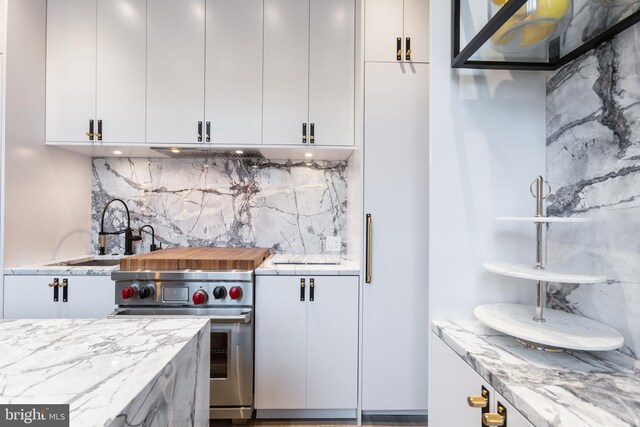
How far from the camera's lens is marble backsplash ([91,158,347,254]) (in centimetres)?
235

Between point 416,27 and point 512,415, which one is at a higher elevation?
point 416,27

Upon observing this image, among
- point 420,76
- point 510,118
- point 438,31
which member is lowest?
point 510,118

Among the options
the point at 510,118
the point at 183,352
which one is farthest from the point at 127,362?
the point at 510,118

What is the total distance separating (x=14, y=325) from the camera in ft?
2.88

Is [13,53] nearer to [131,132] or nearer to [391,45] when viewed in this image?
[131,132]

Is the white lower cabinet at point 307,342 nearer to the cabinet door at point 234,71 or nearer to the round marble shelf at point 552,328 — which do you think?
the round marble shelf at point 552,328

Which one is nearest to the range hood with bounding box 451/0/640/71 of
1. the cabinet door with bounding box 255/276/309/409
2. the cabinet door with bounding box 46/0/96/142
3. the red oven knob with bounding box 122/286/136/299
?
the cabinet door with bounding box 255/276/309/409

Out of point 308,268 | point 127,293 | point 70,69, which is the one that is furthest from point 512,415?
point 70,69

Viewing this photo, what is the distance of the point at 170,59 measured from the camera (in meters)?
1.96

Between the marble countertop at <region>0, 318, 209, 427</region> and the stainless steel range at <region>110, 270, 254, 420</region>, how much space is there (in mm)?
695

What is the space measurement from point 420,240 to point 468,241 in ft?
2.27

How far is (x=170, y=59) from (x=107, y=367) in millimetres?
1964

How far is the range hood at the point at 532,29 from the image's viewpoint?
2.49ft

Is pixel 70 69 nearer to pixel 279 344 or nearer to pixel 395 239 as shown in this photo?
pixel 279 344
